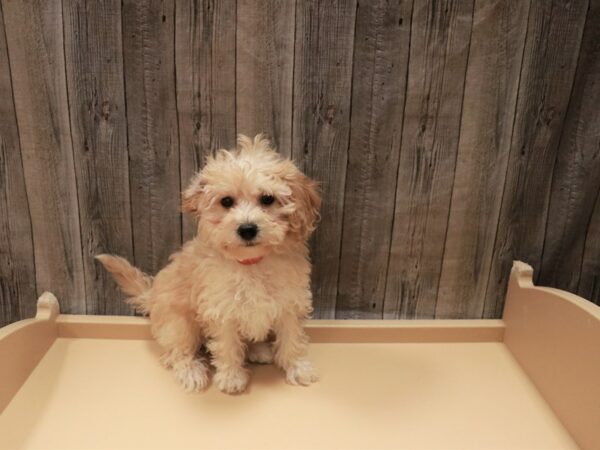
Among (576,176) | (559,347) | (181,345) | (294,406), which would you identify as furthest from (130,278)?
(576,176)

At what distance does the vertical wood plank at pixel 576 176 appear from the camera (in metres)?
1.61

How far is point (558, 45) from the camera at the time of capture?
1590 mm

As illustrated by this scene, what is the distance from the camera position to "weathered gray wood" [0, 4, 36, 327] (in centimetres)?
162

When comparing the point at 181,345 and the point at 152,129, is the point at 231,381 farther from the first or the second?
the point at 152,129

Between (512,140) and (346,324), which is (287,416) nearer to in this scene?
(346,324)

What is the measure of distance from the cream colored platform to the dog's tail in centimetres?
9

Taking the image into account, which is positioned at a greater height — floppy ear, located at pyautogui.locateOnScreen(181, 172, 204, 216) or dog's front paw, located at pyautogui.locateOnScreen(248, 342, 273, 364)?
floppy ear, located at pyautogui.locateOnScreen(181, 172, 204, 216)

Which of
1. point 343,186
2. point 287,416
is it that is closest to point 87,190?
point 343,186

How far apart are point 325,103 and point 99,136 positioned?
2.45 feet

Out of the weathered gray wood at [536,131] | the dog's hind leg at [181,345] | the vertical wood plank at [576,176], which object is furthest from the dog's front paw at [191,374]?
the vertical wood plank at [576,176]

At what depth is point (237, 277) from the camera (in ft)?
4.80

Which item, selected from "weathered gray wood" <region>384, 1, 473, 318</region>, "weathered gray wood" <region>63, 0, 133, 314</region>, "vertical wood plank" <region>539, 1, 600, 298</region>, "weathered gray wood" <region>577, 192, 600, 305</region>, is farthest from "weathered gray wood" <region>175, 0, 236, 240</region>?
"weathered gray wood" <region>577, 192, 600, 305</region>

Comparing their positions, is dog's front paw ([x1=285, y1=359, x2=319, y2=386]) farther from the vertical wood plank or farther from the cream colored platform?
the vertical wood plank

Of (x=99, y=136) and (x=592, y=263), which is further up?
(x=99, y=136)
